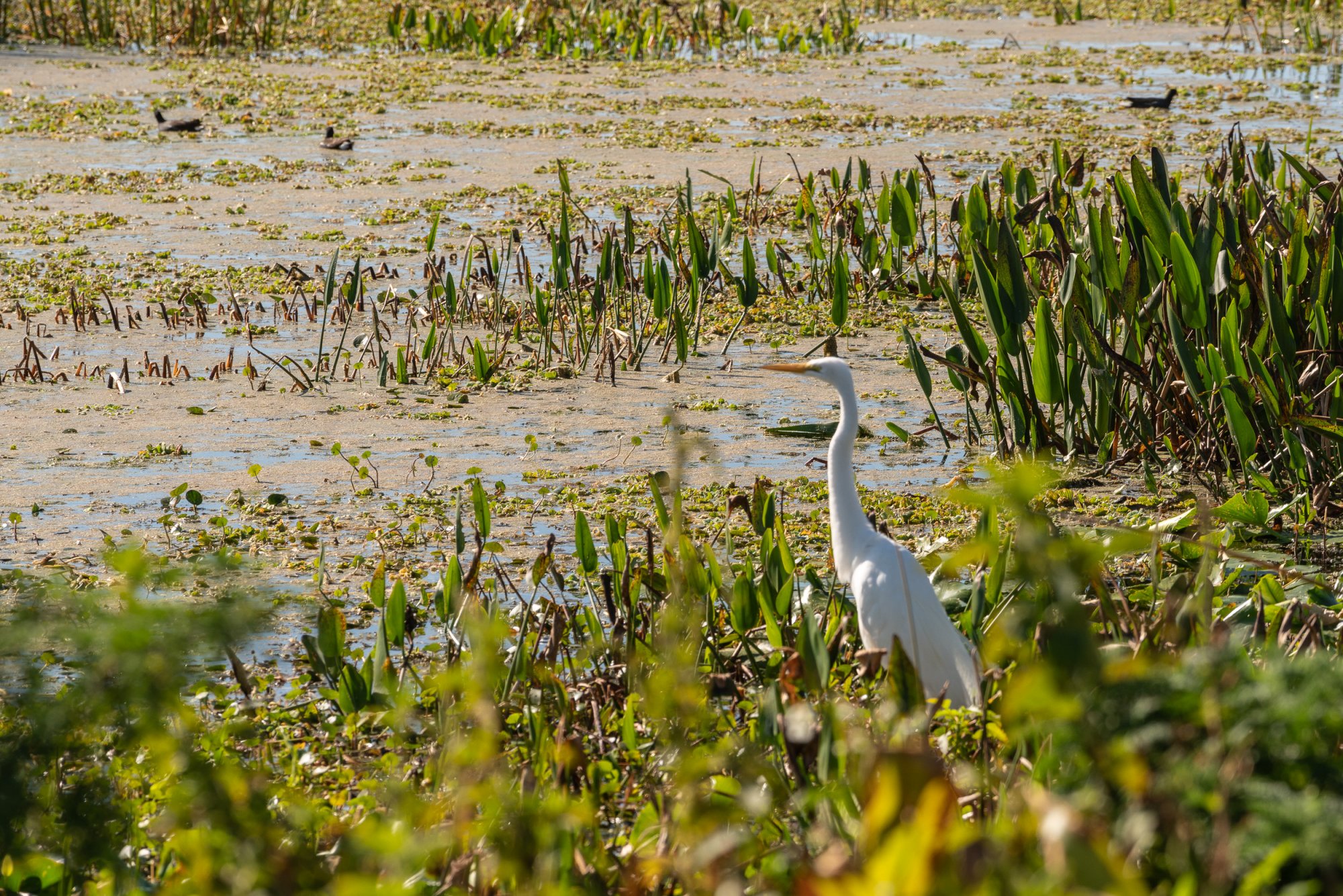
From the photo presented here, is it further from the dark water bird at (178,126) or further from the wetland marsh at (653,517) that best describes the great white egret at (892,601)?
the dark water bird at (178,126)

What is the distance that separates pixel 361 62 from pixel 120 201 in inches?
242

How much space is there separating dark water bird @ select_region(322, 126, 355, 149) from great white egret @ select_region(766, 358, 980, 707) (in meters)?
7.82

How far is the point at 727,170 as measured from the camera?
9.51 metres

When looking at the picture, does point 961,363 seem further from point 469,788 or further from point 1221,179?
point 469,788

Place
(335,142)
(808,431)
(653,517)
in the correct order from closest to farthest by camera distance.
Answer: (653,517)
(808,431)
(335,142)

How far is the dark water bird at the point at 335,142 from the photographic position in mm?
10312

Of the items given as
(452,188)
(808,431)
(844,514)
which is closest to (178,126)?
(452,188)

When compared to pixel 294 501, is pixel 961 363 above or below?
above

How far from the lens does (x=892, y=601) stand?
9.80 ft

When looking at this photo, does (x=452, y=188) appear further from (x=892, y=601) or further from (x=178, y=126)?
(x=892, y=601)

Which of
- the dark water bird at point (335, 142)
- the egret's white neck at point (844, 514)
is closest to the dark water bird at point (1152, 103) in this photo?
the dark water bird at point (335, 142)

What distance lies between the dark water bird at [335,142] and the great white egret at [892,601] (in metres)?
7.82

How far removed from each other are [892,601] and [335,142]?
8.25 metres

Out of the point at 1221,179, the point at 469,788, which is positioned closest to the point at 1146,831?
the point at 469,788
